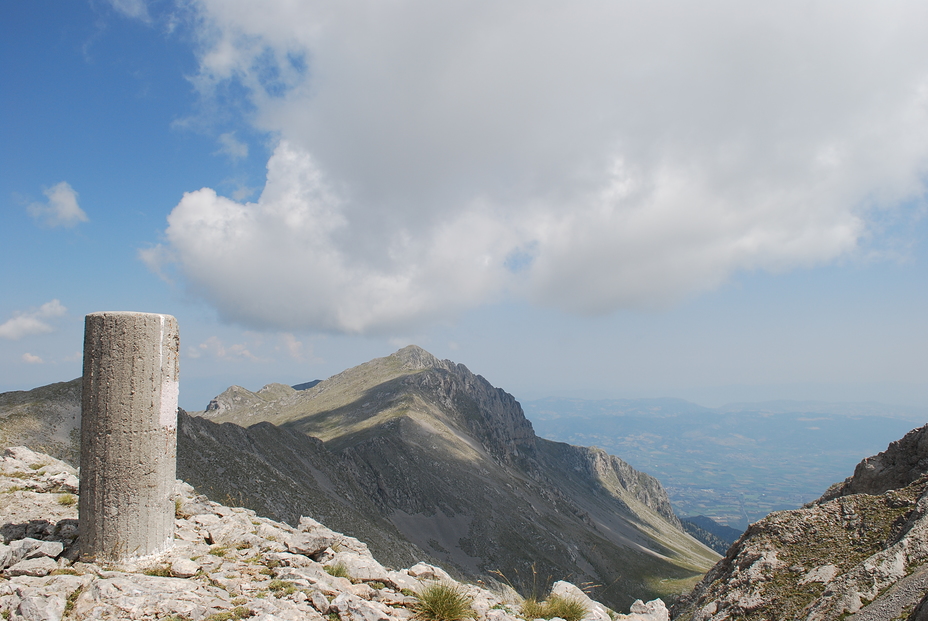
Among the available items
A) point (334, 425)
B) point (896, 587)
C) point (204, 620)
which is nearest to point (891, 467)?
point (896, 587)

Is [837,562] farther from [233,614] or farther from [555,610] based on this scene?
[233,614]

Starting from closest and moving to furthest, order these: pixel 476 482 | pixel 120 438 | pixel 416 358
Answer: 1. pixel 120 438
2. pixel 476 482
3. pixel 416 358

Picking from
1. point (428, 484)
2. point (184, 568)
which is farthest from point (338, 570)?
point (428, 484)

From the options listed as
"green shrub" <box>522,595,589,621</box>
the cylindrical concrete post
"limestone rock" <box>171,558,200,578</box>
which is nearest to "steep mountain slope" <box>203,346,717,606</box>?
"green shrub" <box>522,595,589,621</box>

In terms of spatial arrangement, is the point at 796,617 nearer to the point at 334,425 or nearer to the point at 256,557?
the point at 256,557


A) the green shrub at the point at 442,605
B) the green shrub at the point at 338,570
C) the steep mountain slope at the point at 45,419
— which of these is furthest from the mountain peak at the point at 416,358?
the green shrub at the point at 442,605

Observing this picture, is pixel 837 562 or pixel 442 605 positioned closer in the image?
pixel 837 562

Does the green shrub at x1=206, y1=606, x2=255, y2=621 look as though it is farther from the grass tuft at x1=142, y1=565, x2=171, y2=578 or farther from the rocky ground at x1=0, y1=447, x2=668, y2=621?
the grass tuft at x1=142, y1=565, x2=171, y2=578

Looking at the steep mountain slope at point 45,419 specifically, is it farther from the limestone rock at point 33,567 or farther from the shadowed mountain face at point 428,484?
the limestone rock at point 33,567

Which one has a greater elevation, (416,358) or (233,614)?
(416,358)

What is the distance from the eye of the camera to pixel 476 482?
84.1 m

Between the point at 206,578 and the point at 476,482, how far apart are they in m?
79.3

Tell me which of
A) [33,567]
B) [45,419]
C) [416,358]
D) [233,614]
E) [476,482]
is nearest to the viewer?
[233,614]

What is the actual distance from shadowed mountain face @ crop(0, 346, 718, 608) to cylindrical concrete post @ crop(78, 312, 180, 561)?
354 inches
